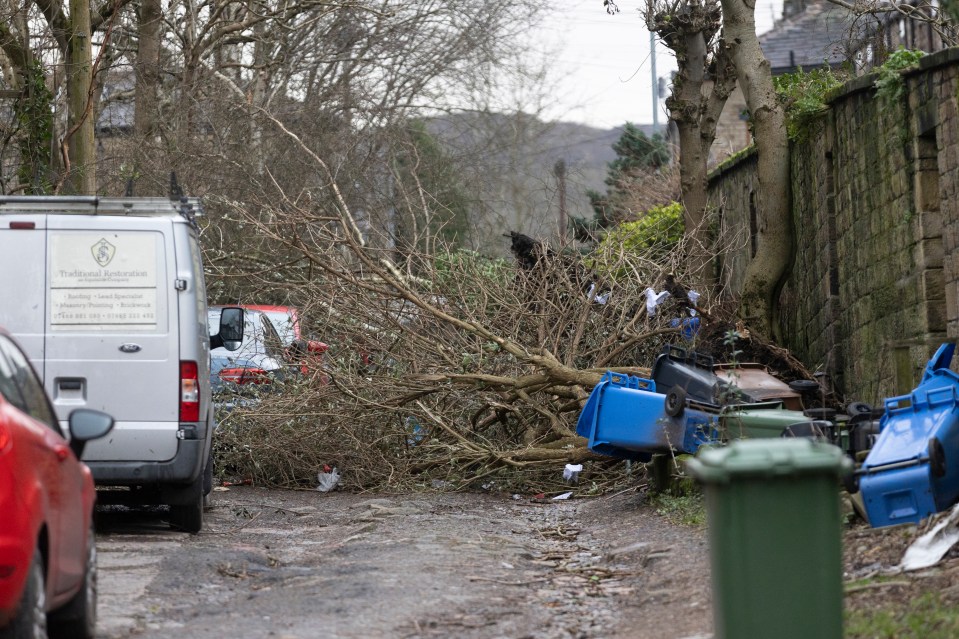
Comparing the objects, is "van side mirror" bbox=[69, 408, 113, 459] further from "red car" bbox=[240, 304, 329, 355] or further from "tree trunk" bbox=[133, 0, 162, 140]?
"tree trunk" bbox=[133, 0, 162, 140]

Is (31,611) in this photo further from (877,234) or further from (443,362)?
(877,234)

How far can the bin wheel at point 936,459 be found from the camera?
24.6ft

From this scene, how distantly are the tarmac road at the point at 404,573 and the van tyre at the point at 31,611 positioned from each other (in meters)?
1.34

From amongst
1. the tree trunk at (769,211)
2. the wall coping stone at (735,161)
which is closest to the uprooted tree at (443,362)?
the tree trunk at (769,211)

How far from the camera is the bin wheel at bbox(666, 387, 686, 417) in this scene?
10.6 metres

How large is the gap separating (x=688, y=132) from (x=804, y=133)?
2.95m

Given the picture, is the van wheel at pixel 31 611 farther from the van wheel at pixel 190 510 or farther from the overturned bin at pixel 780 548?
the van wheel at pixel 190 510

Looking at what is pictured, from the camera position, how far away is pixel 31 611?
486cm

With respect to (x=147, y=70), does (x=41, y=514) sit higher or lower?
lower

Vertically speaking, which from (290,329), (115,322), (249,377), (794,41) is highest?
(794,41)

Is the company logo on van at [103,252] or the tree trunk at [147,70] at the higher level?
the tree trunk at [147,70]

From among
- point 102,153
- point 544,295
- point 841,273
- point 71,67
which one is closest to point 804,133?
point 841,273

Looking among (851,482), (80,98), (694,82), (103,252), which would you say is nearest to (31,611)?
(103,252)

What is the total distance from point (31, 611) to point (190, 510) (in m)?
5.09
